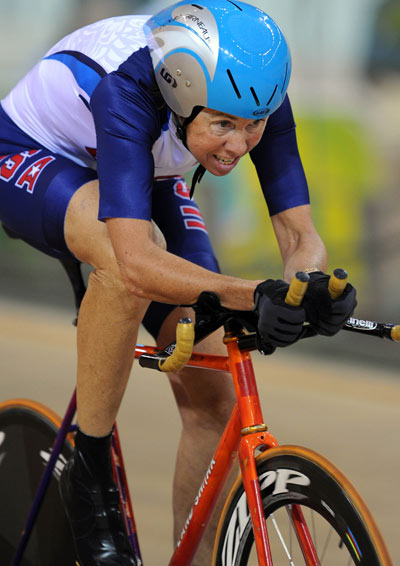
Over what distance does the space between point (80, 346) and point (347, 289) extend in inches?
32.1

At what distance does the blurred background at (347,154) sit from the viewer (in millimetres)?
6145

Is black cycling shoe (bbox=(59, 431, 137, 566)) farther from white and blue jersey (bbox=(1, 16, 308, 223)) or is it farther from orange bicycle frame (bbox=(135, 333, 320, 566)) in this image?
white and blue jersey (bbox=(1, 16, 308, 223))

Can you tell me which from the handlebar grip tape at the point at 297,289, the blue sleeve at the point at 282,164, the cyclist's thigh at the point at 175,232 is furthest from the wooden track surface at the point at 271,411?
the handlebar grip tape at the point at 297,289

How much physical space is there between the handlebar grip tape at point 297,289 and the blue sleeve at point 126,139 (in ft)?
1.72

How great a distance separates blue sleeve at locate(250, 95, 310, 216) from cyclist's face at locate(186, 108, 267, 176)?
0.87 ft

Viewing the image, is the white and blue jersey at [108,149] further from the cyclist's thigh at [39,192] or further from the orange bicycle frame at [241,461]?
the orange bicycle frame at [241,461]

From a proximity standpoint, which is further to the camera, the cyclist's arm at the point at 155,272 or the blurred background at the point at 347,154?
the blurred background at the point at 347,154

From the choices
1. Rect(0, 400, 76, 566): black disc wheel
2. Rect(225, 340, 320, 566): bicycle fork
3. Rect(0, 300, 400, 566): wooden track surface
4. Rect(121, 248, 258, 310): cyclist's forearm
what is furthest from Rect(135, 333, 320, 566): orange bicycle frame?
Rect(0, 300, 400, 566): wooden track surface

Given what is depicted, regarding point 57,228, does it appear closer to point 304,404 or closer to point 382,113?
point 304,404

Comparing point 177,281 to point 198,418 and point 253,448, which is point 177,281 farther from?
point 198,418

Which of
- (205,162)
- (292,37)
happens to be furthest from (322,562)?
(292,37)

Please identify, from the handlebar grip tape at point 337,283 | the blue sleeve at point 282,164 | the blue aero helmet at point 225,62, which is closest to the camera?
the handlebar grip tape at point 337,283

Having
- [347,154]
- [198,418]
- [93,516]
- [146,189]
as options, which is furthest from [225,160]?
[347,154]

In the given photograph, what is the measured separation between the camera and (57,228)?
8.67 ft
